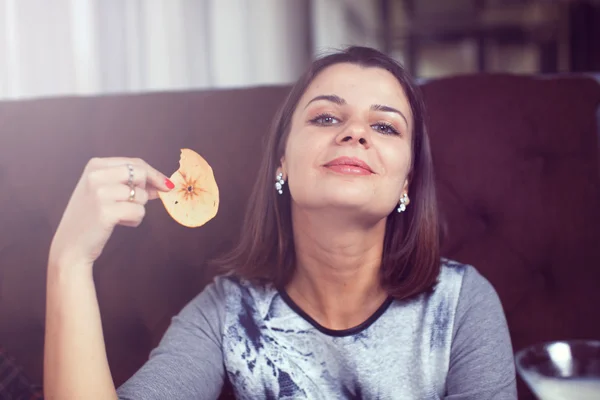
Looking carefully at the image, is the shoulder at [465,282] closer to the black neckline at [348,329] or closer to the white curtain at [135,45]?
the black neckline at [348,329]

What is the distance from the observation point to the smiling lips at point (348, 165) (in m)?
0.65

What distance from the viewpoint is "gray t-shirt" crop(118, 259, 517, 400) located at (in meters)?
0.70

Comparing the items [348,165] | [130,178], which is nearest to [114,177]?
[130,178]

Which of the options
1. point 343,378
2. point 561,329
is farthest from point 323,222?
point 561,329

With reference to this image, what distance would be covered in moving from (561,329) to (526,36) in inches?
140

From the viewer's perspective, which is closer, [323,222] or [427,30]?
[323,222]

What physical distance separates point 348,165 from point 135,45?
29.4 inches

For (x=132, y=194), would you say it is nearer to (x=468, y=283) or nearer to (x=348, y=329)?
(x=348, y=329)

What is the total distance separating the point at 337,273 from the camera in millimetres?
771

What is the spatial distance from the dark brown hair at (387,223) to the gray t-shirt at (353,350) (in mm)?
38

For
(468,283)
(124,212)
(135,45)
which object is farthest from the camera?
(135,45)

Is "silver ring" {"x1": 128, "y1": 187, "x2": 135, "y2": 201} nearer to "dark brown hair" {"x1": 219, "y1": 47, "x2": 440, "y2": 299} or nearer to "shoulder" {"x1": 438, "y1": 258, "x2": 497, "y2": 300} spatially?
"dark brown hair" {"x1": 219, "y1": 47, "x2": 440, "y2": 299}

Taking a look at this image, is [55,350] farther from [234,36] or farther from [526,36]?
[526,36]

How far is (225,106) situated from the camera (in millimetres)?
968
